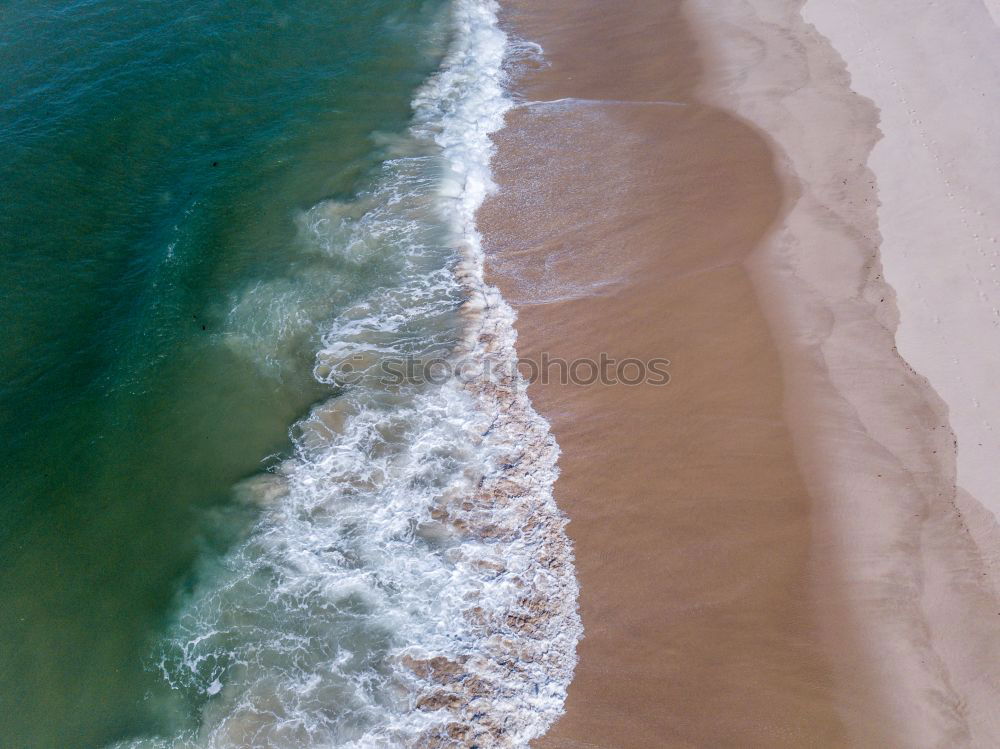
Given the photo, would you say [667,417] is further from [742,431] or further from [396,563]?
[396,563]

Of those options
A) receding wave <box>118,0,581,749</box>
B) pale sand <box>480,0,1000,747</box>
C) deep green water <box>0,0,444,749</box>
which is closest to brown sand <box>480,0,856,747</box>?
pale sand <box>480,0,1000,747</box>

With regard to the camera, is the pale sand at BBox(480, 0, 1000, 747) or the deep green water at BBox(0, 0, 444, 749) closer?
the pale sand at BBox(480, 0, 1000, 747)

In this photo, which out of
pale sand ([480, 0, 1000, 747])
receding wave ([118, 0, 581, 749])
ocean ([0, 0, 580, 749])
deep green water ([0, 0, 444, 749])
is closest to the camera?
pale sand ([480, 0, 1000, 747])

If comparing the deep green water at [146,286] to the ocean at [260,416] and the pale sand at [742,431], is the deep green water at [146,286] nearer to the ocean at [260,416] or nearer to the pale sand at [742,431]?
the ocean at [260,416]

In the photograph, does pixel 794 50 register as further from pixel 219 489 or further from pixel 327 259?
pixel 219 489

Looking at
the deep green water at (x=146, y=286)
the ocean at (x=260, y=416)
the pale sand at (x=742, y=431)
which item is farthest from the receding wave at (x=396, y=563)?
the pale sand at (x=742, y=431)

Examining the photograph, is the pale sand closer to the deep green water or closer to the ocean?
the ocean
